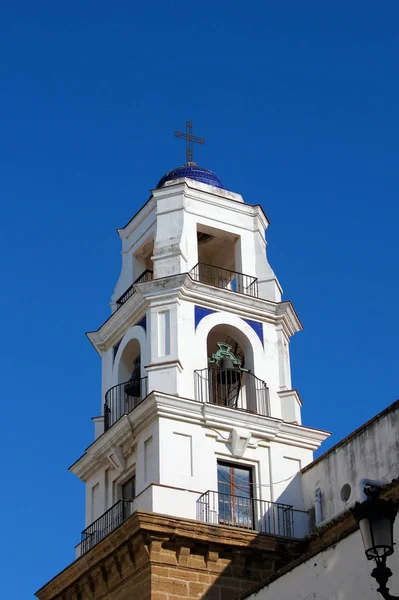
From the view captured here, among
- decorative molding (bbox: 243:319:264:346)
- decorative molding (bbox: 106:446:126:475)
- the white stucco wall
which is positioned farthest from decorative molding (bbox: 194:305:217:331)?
the white stucco wall

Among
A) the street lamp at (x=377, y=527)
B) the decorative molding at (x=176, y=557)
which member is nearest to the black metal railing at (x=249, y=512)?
the decorative molding at (x=176, y=557)

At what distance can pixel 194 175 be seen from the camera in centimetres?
2859

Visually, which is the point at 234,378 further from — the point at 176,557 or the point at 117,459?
the point at 176,557

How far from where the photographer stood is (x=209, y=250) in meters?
28.8

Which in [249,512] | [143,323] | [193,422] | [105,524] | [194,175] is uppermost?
[194,175]

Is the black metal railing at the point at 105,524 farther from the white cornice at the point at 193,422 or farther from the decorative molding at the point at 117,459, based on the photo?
the white cornice at the point at 193,422

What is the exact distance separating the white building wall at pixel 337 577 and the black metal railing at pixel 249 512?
599 cm

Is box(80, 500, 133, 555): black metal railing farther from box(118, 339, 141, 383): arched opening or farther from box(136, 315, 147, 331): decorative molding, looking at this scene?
box(136, 315, 147, 331): decorative molding

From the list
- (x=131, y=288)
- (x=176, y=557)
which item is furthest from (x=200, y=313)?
(x=176, y=557)

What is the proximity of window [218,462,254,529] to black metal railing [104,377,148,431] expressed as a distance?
268cm

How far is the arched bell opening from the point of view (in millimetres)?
25438

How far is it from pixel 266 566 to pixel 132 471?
12.2 ft

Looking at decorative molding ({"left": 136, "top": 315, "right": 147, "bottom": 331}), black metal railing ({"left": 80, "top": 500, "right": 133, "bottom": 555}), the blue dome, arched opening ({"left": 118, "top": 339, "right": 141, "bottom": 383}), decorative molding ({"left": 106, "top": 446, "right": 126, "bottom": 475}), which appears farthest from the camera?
the blue dome

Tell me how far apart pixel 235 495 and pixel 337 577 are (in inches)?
326
